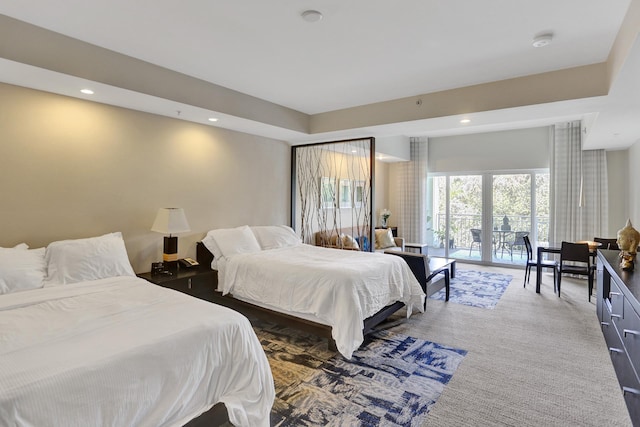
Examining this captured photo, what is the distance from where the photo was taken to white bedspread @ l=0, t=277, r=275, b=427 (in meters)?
1.41

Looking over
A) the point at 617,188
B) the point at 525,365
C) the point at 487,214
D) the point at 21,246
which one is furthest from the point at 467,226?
the point at 21,246

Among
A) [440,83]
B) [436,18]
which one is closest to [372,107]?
[440,83]

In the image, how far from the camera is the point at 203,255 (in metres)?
4.42

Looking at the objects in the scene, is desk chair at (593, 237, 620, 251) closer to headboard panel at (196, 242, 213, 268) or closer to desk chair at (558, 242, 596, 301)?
desk chair at (558, 242, 596, 301)

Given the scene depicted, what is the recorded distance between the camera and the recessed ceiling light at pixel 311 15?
234 cm

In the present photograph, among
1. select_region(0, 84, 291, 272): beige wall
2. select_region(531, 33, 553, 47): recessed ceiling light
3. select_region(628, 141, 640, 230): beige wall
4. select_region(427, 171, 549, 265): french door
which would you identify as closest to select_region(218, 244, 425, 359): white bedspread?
select_region(0, 84, 291, 272): beige wall

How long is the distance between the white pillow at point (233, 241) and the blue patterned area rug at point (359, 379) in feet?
3.73

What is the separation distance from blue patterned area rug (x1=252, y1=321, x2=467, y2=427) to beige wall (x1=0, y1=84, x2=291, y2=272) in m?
1.98

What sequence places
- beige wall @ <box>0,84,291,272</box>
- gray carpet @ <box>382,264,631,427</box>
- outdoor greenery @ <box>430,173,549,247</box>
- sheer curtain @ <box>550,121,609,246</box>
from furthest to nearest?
outdoor greenery @ <box>430,173,549,247</box>
sheer curtain @ <box>550,121,609,246</box>
beige wall @ <box>0,84,291,272</box>
gray carpet @ <box>382,264,631,427</box>

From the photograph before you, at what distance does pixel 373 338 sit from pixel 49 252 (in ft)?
10.2

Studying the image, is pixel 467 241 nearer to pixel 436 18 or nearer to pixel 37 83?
pixel 436 18

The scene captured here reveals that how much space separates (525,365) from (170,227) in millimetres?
3688

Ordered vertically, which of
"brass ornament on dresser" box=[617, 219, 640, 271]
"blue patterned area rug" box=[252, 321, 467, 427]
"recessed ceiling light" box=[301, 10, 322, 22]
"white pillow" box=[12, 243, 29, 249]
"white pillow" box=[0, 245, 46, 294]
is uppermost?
"recessed ceiling light" box=[301, 10, 322, 22]

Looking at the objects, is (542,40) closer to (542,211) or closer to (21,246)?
(21,246)
